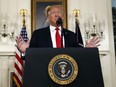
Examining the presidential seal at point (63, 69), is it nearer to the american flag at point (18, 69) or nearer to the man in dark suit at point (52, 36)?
the man in dark suit at point (52, 36)

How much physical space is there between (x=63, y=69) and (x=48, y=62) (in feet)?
0.42

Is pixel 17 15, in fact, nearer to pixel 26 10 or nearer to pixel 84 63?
pixel 26 10

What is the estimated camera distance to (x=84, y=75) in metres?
1.88

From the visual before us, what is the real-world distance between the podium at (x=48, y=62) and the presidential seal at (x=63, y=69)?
24 millimetres

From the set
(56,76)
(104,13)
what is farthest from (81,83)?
(104,13)

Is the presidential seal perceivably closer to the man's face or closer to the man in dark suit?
the man in dark suit

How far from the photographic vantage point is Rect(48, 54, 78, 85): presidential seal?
6.04ft

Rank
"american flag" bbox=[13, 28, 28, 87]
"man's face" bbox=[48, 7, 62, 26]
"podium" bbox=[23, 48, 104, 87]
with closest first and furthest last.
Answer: "podium" bbox=[23, 48, 104, 87]
"man's face" bbox=[48, 7, 62, 26]
"american flag" bbox=[13, 28, 28, 87]

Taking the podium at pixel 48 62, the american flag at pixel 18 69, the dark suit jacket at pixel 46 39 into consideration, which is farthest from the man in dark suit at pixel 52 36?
the american flag at pixel 18 69

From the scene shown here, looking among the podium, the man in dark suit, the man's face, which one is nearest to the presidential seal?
the podium

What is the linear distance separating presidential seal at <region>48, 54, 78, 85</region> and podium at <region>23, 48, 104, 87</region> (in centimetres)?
2

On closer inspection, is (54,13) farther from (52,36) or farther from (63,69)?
(63,69)

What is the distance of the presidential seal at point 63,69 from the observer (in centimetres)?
184

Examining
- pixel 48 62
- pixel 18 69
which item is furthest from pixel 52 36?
pixel 18 69
